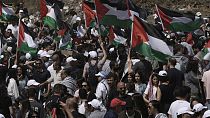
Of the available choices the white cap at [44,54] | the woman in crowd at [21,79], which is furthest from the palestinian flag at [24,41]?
the woman in crowd at [21,79]

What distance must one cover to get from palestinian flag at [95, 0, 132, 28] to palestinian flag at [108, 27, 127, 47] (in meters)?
1.71

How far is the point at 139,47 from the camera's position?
39.6ft

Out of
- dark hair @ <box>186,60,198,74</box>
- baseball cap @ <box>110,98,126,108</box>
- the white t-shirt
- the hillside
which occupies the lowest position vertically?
the hillside

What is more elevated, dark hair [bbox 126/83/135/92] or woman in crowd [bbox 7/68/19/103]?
dark hair [bbox 126/83/135/92]

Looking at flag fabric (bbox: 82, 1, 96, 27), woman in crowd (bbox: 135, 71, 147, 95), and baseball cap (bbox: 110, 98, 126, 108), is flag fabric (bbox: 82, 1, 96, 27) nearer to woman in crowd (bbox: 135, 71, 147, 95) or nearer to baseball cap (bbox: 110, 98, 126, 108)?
woman in crowd (bbox: 135, 71, 147, 95)

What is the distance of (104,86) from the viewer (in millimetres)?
11070

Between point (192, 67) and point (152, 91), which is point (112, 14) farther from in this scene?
point (152, 91)

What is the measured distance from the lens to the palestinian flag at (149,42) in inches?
460

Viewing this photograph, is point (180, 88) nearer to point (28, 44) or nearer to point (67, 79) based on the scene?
point (67, 79)

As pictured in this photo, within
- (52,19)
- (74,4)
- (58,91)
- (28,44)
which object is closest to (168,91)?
(58,91)

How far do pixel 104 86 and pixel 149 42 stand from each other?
1400 millimetres

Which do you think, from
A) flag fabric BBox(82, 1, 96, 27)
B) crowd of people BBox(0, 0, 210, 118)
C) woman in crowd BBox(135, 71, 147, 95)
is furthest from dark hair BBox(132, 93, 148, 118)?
flag fabric BBox(82, 1, 96, 27)

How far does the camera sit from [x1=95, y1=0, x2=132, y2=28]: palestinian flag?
14625 mm

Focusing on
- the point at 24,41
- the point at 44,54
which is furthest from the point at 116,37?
the point at 24,41
